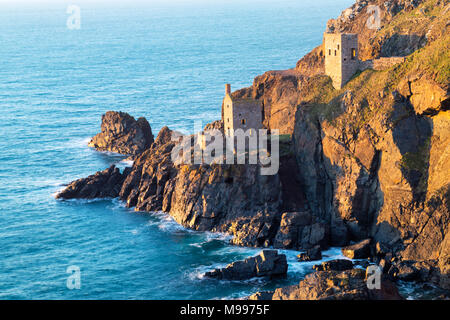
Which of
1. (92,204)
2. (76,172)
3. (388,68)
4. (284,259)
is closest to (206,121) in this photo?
(76,172)

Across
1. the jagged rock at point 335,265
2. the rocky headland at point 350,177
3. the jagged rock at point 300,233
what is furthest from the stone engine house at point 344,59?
the jagged rock at point 335,265

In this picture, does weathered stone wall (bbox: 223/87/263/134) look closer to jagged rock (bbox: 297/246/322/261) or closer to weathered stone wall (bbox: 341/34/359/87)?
weathered stone wall (bbox: 341/34/359/87)

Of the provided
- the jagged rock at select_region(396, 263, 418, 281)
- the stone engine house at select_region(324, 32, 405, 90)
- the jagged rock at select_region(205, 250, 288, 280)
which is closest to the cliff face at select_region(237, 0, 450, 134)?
the stone engine house at select_region(324, 32, 405, 90)

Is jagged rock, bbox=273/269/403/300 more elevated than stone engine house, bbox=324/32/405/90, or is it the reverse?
stone engine house, bbox=324/32/405/90

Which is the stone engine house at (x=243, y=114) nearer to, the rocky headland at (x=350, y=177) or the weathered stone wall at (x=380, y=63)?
the rocky headland at (x=350, y=177)

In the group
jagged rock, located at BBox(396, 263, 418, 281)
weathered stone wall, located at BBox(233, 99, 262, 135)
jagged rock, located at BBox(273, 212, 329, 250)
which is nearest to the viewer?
jagged rock, located at BBox(396, 263, 418, 281)

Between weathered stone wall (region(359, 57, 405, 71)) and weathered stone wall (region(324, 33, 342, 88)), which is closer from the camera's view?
weathered stone wall (region(359, 57, 405, 71))
